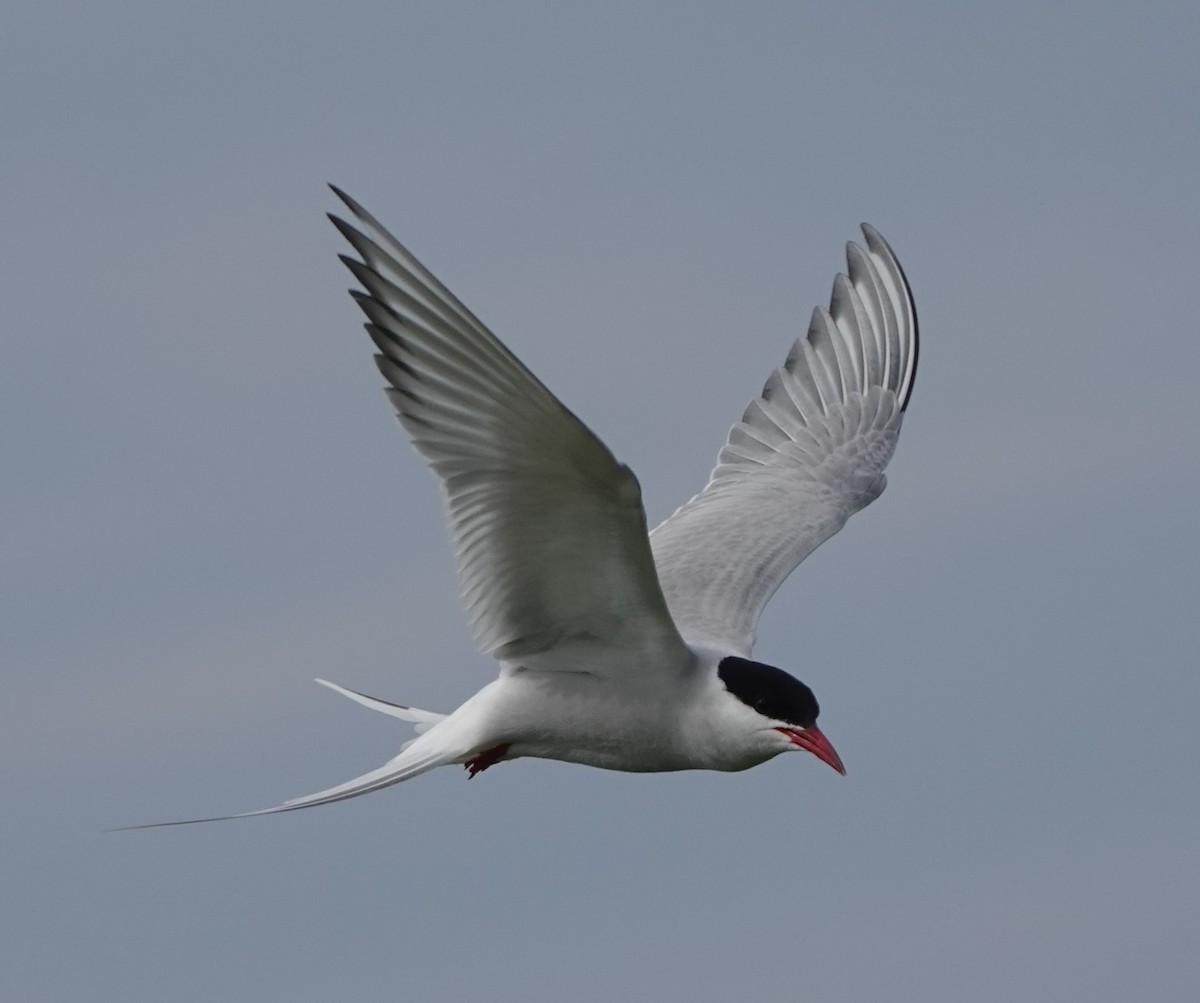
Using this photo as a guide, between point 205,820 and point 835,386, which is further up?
point 835,386

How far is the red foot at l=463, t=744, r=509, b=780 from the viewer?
11.5 meters

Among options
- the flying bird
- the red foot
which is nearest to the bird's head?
the flying bird

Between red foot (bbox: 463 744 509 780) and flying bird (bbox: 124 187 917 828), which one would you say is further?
red foot (bbox: 463 744 509 780)

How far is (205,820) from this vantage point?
950 cm

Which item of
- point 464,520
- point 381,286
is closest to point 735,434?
point 464,520

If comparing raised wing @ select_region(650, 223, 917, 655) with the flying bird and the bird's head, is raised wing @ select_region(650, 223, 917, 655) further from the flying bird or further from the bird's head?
the bird's head

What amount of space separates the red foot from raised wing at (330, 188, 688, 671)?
627 mm

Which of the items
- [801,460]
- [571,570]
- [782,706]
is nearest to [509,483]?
[571,570]

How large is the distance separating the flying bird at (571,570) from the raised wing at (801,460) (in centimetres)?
2

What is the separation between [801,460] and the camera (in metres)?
14.7

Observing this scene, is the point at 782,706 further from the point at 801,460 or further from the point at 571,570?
the point at 801,460

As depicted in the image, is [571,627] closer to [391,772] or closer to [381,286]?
[391,772]

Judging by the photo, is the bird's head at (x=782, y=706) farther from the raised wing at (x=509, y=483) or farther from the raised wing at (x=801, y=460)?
the raised wing at (x=801, y=460)

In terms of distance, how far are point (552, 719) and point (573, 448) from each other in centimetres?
204
